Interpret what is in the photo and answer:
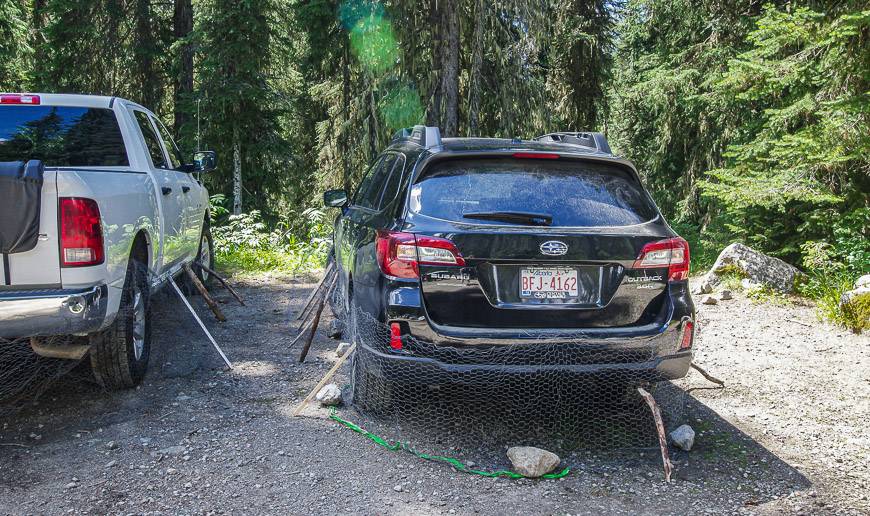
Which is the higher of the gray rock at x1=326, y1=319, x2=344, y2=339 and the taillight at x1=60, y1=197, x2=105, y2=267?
the taillight at x1=60, y1=197, x2=105, y2=267

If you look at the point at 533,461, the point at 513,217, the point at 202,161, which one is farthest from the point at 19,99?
the point at 533,461

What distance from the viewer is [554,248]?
3963 mm

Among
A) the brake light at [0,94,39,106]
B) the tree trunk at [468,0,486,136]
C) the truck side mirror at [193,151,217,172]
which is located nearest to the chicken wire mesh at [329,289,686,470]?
the brake light at [0,94,39,106]

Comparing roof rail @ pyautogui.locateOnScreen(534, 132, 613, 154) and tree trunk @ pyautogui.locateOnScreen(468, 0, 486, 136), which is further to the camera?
tree trunk @ pyautogui.locateOnScreen(468, 0, 486, 136)

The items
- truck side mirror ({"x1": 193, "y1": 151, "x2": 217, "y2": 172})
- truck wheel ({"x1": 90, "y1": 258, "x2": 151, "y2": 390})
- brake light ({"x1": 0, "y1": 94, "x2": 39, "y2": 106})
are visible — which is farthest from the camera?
truck side mirror ({"x1": 193, "y1": 151, "x2": 217, "y2": 172})

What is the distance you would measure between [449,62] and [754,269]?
22.4 ft

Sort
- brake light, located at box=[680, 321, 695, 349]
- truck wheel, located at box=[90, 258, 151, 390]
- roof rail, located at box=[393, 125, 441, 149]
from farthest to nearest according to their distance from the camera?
1. truck wheel, located at box=[90, 258, 151, 390]
2. roof rail, located at box=[393, 125, 441, 149]
3. brake light, located at box=[680, 321, 695, 349]

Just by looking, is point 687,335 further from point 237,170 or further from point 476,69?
point 237,170

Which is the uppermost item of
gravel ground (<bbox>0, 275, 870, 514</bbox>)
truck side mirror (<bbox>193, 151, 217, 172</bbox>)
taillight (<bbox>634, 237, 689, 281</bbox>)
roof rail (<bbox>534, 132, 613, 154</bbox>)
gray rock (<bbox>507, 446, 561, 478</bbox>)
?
roof rail (<bbox>534, 132, 613, 154</bbox>)

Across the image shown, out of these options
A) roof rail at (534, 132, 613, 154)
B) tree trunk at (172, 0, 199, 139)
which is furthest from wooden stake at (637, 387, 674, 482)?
tree trunk at (172, 0, 199, 139)

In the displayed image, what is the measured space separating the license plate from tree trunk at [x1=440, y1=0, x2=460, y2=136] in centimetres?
966

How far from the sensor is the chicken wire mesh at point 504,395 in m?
3.94

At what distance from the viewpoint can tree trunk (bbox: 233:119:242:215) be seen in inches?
679

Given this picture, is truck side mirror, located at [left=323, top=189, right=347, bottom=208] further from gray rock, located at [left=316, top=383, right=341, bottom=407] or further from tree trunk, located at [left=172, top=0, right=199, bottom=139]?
tree trunk, located at [left=172, top=0, right=199, bottom=139]
